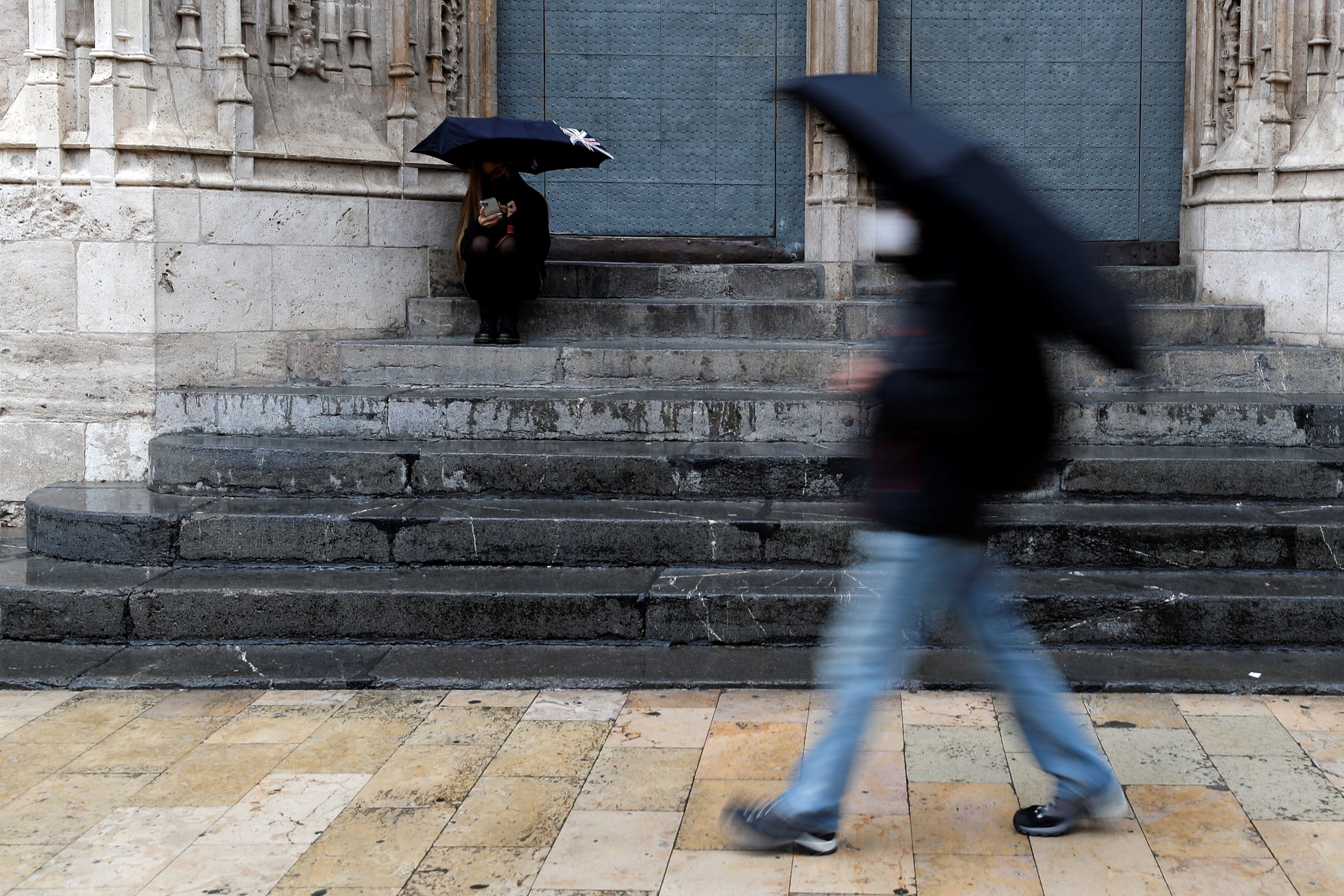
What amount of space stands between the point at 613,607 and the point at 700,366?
236 centimetres

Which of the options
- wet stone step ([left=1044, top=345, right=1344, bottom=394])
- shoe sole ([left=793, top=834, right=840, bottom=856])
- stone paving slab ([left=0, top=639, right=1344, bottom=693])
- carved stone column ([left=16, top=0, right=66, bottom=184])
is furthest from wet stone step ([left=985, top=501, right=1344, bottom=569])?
carved stone column ([left=16, top=0, right=66, bottom=184])

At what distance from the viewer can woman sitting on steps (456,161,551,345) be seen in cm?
748

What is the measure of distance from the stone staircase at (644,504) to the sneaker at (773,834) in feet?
5.61

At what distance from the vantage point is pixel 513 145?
7.33 metres

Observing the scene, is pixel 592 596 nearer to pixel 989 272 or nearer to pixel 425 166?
pixel 989 272

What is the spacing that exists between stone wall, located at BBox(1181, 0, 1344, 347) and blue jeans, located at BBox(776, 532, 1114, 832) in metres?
4.92

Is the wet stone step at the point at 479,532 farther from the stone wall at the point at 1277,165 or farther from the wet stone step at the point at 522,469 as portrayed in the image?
the stone wall at the point at 1277,165

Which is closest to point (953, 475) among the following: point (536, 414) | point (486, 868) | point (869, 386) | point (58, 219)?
point (869, 386)

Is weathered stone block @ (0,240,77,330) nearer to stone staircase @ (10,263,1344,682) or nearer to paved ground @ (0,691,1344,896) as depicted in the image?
stone staircase @ (10,263,1344,682)

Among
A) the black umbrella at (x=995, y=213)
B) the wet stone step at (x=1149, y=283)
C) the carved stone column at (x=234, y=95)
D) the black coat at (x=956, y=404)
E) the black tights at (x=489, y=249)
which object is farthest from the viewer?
the wet stone step at (x=1149, y=283)

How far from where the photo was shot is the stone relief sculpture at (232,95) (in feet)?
22.9

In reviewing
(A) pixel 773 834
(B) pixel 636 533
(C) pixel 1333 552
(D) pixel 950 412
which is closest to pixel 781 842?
(A) pixel 773 834

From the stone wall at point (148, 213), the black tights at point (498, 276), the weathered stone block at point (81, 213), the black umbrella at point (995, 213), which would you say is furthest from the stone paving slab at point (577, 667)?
the black tights at point (498, 276)

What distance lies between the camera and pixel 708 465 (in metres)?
6.00
